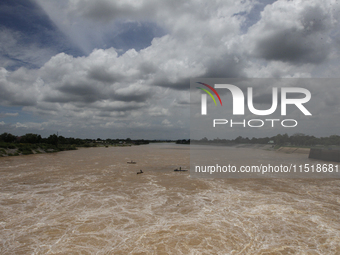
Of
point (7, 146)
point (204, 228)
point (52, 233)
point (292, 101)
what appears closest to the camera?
point (52, 233)

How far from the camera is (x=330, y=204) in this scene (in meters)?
11.2

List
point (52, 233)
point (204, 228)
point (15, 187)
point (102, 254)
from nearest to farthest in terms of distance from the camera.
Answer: point (102, 254) < point (52, 233) < point (204, 228) < point (15, 187)

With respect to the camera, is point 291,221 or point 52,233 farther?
point 291,221

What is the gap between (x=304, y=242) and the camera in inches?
279

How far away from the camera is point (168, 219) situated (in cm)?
893

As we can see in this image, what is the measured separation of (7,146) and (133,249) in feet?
155

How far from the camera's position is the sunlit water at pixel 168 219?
6793mm

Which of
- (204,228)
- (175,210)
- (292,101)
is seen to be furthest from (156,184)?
(292,101)

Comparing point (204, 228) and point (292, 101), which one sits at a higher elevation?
point (292, 101)

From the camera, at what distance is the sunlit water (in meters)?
6.79

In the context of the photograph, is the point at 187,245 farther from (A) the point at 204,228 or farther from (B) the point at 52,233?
(B) the point at 52,233

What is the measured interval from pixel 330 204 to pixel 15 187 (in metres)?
20.3

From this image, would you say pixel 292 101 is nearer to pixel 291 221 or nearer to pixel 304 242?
pixel 291 221

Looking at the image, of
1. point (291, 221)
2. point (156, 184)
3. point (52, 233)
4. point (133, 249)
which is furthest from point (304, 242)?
point (156, 184)
